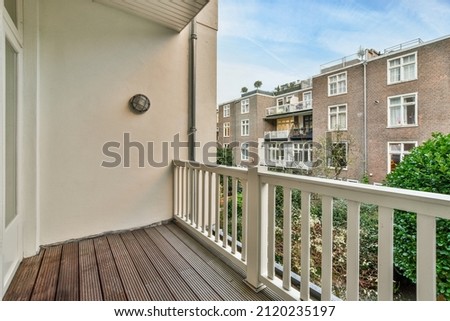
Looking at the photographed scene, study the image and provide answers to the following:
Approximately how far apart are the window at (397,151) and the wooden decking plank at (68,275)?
78.5 inches

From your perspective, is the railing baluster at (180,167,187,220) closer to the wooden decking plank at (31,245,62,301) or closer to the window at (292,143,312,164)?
the wooden decking plank at (31,245,62,301)

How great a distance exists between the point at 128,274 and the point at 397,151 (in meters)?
1.89

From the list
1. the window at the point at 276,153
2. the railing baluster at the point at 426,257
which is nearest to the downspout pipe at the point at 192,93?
the window at the point at 276,153

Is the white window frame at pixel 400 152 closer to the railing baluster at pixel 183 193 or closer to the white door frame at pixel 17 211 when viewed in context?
the railing baluster at pixel 183 193

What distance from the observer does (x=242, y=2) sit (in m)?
2.08

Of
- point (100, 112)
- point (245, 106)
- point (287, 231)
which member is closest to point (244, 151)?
point (245, 106)

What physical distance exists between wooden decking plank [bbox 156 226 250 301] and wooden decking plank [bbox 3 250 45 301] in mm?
1000

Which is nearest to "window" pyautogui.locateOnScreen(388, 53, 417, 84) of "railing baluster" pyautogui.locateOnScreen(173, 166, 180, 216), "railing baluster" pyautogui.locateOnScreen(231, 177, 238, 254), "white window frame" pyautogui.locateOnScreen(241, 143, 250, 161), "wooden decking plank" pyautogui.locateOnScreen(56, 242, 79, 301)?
"white window frame" pyautogui.locateOnScreen(241, 143, 250, 161)

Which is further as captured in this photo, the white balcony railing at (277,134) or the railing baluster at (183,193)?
the railing baluster at (183,193)

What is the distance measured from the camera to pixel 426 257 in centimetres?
83

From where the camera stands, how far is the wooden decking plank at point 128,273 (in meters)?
1.46

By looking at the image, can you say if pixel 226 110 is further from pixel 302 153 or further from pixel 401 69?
pixel 401 69

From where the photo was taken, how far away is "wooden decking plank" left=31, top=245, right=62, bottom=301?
1.44m

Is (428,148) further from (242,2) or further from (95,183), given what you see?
(95,183)
